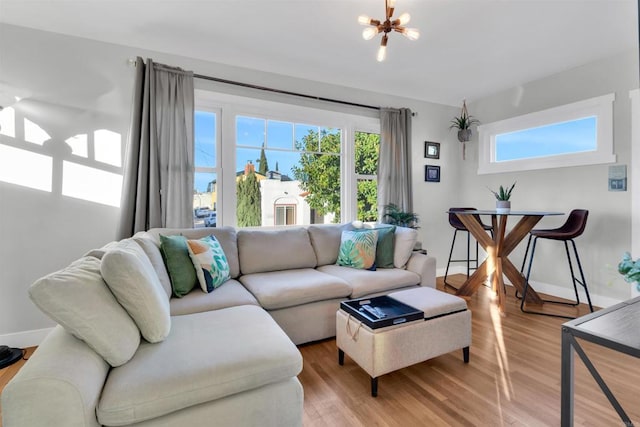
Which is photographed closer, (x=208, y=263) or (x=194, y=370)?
(x=194, y=370)

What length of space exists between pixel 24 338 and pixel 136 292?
208 centimetres

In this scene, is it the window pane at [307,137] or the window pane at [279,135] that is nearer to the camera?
the window pane at [279,135]

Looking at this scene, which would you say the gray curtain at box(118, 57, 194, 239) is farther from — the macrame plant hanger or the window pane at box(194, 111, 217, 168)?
the macrame plant hanger

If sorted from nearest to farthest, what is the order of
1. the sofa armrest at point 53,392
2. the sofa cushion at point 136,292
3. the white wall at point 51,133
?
the sofa armrest at point 53,392, the sofa cushion at point 136,292, the white wall at point 51,133

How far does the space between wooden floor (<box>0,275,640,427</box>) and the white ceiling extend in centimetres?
255

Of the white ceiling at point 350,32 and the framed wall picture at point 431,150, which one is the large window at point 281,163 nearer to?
the white ceiling at point 350,32

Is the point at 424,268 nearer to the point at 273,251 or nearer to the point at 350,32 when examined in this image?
the point at 273,251

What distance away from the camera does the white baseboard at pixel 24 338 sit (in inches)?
93.4

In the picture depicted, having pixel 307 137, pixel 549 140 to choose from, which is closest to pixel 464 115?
pixel 549 140

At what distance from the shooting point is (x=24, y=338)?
2.42 metres

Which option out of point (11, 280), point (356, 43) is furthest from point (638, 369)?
point (11, 280)

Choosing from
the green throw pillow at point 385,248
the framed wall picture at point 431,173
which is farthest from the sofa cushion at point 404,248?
the framed wall picture at point 431,173

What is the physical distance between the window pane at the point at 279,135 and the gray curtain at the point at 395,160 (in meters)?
1.18

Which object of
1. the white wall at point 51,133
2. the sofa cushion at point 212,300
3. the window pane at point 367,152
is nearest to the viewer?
the sofa cushion at point 212,300
